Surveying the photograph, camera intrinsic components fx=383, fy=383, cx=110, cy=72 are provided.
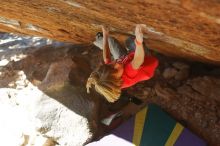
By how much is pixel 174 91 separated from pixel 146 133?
64 cm

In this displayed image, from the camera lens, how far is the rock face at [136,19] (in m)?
2.33

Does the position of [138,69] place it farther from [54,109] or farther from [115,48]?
[54,109]

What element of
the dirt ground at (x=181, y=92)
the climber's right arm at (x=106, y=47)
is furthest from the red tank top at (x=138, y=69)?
the dirt ground at (x=181, y=92)

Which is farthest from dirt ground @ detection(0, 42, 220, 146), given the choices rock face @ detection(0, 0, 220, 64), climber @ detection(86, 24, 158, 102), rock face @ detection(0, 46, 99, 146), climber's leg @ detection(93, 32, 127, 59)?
climber's leg @ detection(93, 32, 127, 59)

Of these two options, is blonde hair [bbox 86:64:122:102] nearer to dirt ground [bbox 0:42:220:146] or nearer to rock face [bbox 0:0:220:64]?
rock face [bbox 0:0:220:64]

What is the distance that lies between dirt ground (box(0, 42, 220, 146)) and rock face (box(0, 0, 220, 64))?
539 millimetres

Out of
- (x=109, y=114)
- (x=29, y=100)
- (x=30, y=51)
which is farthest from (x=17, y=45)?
(x=109, y=114)

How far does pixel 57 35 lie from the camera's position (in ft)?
15.3

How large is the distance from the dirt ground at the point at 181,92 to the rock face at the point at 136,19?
0.54m

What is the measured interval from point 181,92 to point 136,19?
1652 mm

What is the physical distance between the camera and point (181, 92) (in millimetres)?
4297

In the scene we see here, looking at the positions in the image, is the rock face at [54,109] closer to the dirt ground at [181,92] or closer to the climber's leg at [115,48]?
the dirt ground at [181,92]

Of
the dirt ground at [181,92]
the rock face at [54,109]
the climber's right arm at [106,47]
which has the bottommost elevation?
the rock face at [54,109]

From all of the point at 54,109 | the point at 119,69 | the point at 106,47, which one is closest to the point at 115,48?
the point at 106,47
